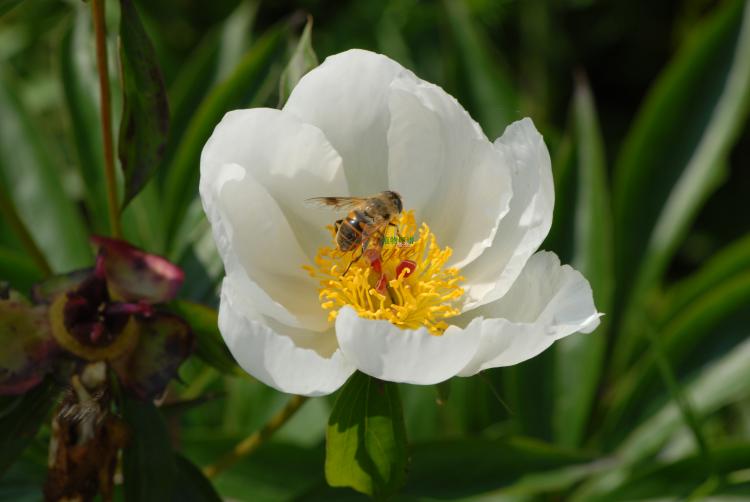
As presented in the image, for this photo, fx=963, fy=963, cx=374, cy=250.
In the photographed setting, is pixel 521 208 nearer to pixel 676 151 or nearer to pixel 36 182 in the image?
pixel 676 151

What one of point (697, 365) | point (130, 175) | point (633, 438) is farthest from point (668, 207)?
point (130, 175)

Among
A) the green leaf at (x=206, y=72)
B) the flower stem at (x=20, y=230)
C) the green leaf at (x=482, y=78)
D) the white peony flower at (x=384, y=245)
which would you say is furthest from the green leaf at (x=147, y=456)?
the green leaf at (x=482, y=78)

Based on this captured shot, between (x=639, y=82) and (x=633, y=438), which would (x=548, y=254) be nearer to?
(x=633, y=438)

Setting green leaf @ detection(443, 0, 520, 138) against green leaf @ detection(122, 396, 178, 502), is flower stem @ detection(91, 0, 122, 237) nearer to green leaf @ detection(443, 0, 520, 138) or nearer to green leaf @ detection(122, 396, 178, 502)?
green leaf @ detection(122, 396, 178, 502)

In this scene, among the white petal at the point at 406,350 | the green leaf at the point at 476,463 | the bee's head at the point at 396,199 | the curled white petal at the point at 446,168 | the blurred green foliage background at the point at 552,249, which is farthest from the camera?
the blurred green foliage background at the point at 552,249

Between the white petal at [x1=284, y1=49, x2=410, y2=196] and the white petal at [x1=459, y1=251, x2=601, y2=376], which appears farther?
the white petal at [x1=284, y1=49, x2=410, y2=196]

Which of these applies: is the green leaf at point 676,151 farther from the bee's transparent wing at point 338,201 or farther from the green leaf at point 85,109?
the green leaf at point 85,109

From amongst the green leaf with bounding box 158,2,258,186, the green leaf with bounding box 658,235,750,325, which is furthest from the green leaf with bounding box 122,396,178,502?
the green leaf with bounding box 658,235,750,325
